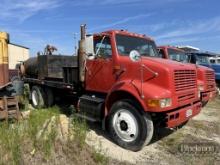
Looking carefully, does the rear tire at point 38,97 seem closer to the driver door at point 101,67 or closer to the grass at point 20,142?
the driver door at point 101,67

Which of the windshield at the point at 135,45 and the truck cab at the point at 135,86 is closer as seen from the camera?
the truck cab at the point at 135,86

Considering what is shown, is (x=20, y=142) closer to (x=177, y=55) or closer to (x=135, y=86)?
(x=135, y=86)

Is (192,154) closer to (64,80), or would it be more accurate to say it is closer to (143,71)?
(143,71)

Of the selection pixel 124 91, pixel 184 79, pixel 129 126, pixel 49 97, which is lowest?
pixel 129 126

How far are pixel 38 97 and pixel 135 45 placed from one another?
16.1 feet

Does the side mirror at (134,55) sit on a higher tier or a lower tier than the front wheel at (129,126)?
higher

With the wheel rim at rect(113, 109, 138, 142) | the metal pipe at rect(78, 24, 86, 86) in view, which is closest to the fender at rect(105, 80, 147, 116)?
the wheel rim at rect(113, 109, 138, 142)

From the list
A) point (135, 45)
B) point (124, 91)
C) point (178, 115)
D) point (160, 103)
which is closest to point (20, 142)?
point (124, 91)

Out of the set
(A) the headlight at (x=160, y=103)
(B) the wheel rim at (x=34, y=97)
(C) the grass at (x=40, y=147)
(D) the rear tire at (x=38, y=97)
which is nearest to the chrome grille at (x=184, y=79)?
(A) the headlight at (x=160, y=103)

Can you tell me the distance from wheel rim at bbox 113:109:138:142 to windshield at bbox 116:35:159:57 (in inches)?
61.6

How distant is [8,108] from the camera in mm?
8617

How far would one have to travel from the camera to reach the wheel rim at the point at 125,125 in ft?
21.9

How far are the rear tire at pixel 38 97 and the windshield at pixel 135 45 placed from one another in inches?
177

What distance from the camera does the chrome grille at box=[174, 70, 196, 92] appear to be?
6.62 meters
